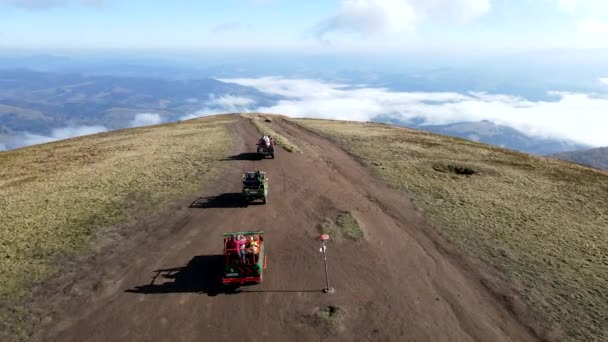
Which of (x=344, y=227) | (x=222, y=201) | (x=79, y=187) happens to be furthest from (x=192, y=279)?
(x=79, y=187)

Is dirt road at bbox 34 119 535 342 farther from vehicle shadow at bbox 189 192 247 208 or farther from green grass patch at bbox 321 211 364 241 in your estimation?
green grass patch at bbox 321 211 364 241

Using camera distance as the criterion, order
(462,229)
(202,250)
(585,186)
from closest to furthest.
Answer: (202,250)
(462,229)
(585,186)

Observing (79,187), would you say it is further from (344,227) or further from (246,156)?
(344,227)

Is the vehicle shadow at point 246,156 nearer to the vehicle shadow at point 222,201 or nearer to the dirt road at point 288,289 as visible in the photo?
the vehicle shadow at point 222,201

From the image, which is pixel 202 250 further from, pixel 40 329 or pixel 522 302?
pixel 522 302

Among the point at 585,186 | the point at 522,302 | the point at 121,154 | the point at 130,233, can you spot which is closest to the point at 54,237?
the point at 130,233

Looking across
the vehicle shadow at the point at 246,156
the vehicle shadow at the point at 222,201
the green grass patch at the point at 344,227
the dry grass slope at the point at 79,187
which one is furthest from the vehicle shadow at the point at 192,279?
the vehicle shadow at the point at 246,156

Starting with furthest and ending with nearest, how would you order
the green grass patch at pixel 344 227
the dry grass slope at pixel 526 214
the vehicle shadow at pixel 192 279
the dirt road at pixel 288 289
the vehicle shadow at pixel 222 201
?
1. the vehicle shadow at pixel 222 201
2. the green grass patch at pixel 344 227
3. the dry grass slope at pixel 526 214
4. the vehicle shadow at pixel 192 279
5. the dirt road at pixel 288 289
